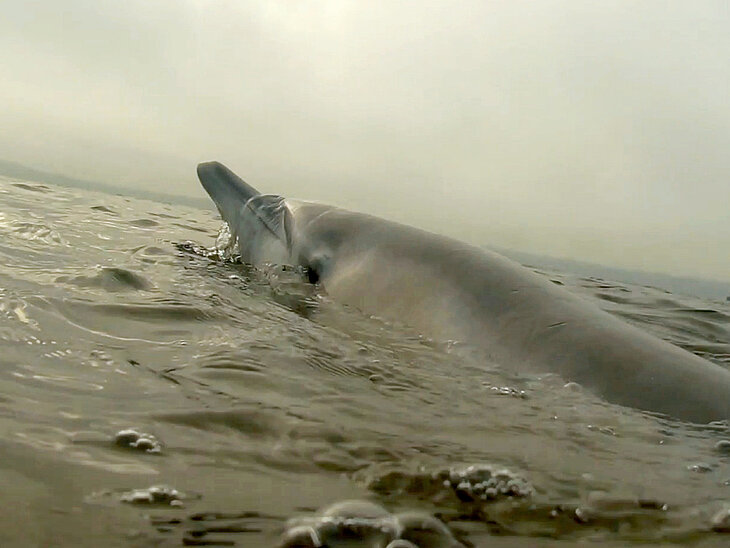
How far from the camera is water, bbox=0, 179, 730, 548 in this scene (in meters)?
1.56

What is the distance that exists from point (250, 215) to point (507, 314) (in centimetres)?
315

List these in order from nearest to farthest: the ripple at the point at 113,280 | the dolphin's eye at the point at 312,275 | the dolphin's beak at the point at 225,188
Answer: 1. the ripple at the point at 113,280
2. the dolphin's eye at the point at 312,275
3. the dolphin's beak at the point at 225,188

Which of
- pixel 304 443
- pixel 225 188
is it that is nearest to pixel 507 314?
pixel 304 443

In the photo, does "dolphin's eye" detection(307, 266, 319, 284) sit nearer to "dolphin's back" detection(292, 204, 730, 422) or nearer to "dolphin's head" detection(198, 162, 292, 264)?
"dolphin's back" detection(292, 204, 730, 422)

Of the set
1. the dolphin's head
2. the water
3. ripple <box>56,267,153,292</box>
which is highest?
the dolphin's head

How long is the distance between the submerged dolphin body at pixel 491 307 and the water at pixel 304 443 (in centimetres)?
12

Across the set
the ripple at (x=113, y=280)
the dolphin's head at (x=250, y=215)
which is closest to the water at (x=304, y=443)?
the ripple at (x=113, y=280)

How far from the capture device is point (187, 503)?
5.23 feet

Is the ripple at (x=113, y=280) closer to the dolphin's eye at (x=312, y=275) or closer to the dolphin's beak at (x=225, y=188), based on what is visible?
the dolphin's eye at (x=312, y=275)

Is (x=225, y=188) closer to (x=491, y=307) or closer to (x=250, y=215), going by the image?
(x=250, y=215)

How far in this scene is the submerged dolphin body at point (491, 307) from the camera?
281 cm

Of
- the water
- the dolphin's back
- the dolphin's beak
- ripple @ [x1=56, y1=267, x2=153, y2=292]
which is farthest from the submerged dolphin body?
ripple @ [x1=56, y1=267, x2=153, y2=292]

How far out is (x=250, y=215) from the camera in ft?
19.9

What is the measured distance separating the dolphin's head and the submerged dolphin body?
0.07ft
